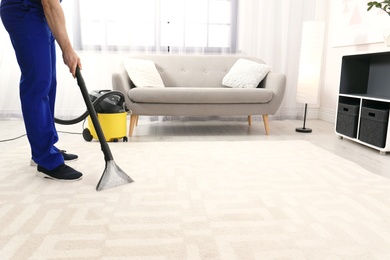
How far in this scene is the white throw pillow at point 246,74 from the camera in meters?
3.08

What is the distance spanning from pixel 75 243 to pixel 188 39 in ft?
9.79

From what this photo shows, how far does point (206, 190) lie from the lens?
154cm

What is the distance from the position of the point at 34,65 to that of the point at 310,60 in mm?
2470

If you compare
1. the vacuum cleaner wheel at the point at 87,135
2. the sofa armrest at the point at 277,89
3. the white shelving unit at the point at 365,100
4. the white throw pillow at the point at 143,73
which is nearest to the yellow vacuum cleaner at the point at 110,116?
the vacuum cleaner wheel at the point at 87,135

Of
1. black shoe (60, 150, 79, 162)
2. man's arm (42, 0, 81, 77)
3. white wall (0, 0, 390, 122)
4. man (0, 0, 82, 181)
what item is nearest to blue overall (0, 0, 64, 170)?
man (0, 0, 82, 181)

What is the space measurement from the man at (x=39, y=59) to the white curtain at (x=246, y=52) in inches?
80.8

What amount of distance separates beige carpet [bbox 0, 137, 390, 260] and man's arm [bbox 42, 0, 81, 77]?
601 mm

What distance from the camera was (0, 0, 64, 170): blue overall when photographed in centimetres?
149

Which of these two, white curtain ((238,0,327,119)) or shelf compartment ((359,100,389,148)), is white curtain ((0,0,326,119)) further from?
shelf compartment ((359,100,389,148))

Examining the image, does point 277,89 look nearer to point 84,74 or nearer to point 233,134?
point 233,134

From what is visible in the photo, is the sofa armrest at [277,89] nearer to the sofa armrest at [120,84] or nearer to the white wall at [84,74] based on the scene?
the white wall at [84,74]

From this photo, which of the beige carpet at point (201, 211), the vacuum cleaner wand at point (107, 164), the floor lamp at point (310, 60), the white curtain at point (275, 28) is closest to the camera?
the beige carpet at point (201, 211)

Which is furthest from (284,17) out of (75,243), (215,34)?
(75,243)

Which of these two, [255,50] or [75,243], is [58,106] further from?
[75,243]
